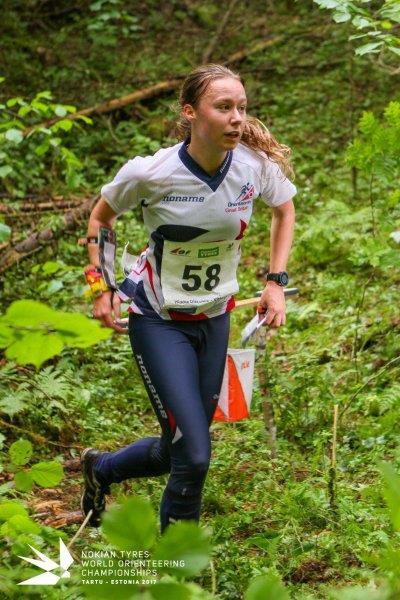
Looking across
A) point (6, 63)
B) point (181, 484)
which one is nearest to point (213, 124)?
point (181, 484)

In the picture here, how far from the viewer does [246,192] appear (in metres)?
3.74

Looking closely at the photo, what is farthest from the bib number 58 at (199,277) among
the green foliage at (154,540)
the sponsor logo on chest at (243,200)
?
the green foliage at (154,540)

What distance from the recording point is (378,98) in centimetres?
1070

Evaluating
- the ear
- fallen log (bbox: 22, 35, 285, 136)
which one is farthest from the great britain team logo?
fallen log (bbox: 22, 35, 285, 136)

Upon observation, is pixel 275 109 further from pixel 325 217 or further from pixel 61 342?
pixel 61 342

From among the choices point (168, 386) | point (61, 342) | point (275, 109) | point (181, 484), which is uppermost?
point (61, 342)

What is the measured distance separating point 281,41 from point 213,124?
385 inches

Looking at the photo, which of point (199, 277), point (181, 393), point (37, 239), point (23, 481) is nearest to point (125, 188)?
point (199, 277)

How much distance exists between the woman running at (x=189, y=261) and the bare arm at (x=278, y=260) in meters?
Result: 0.27

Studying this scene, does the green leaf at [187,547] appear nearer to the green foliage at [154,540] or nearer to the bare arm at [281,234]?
the green foliage at [154,540]

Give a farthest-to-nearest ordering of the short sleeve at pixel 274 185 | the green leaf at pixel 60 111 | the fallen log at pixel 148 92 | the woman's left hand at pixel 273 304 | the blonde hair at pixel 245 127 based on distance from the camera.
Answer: the fallen log at pixel 148 92, the green leaf at pixel 60 111, the woman's left hand at pixel 273 304, the short sleeve at pixel 274 185, the blonde hair at pixel 245 127

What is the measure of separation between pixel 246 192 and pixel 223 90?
0.47 meters

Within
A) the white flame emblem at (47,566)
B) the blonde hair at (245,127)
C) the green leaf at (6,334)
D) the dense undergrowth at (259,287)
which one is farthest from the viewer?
the dense undergrowth at (259,287)

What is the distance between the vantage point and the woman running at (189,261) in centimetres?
353
